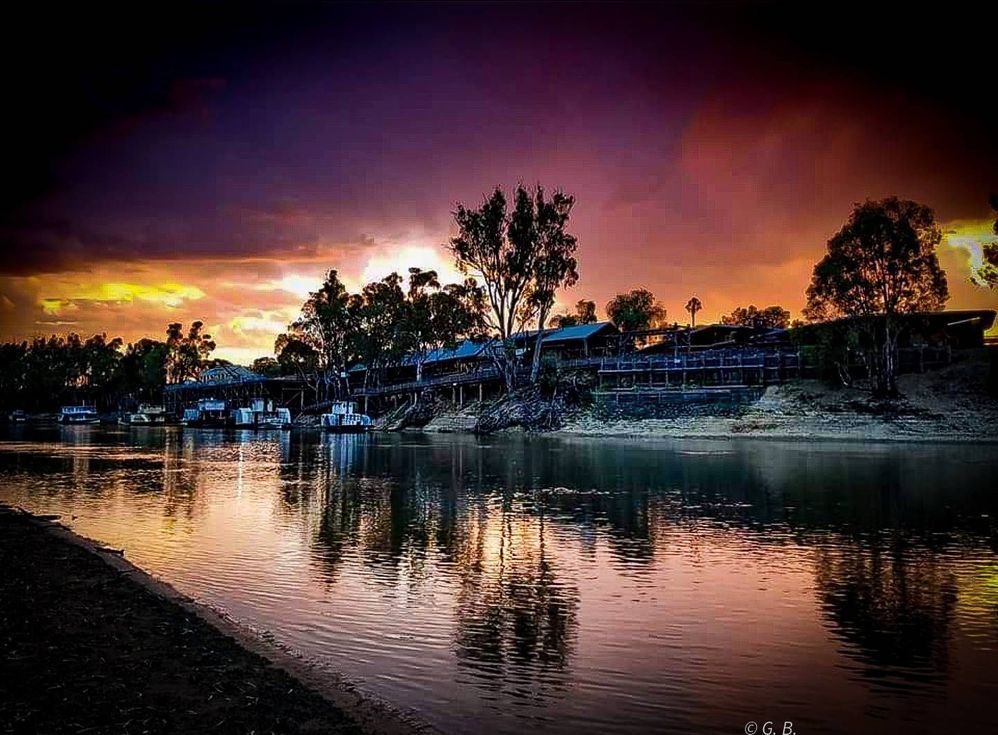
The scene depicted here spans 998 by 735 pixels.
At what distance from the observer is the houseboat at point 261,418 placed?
129 m

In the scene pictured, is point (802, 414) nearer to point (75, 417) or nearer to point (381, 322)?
point (381, 322)

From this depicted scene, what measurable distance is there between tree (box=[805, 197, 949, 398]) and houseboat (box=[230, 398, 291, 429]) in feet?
285

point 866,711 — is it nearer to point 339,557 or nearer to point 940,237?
point 339,557

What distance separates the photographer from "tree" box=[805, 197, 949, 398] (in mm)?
74875

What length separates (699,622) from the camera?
46.7ft

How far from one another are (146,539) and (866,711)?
19.0m

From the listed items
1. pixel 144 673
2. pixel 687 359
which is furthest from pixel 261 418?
pixel 144 673

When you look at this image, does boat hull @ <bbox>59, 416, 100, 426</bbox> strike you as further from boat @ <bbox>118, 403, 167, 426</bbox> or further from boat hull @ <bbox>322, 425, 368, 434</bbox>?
boat hull @ <bbox>322, 425, 368, 434</bbox>

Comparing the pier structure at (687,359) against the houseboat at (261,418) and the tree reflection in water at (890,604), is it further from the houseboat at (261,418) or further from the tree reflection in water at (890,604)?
the tree reflection in water at (890,604)

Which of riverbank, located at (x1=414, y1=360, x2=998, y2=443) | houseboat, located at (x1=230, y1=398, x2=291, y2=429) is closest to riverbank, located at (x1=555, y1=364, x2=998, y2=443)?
riverbank, located at (x1=414, y1=360, x2=998, y2=443)

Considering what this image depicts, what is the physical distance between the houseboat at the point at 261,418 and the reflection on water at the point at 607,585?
9107 cm

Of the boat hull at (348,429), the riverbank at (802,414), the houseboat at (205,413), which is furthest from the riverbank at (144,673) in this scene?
the houseboat at (205,413)

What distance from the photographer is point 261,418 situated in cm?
13962

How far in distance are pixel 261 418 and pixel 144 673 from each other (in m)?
135
